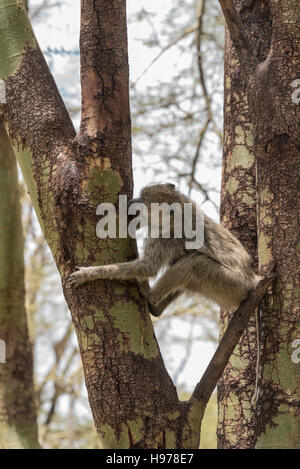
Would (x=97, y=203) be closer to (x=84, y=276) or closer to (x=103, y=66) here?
(x=84, y=276)

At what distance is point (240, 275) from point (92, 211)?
154cm

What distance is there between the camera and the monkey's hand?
141 inches

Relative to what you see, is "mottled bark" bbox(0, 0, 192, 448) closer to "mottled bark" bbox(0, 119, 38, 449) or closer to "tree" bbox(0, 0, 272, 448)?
"tree" bbox(0, 0, 272, 448)

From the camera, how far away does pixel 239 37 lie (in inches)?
163

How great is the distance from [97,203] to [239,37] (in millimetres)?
1552

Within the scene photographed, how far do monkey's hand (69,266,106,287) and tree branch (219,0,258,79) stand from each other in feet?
5.90

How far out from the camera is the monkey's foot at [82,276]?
11.7 feet

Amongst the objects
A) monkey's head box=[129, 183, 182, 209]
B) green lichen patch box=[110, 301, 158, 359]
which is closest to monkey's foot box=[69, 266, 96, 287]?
green lichen patch box=[110, 301, 158, 359]

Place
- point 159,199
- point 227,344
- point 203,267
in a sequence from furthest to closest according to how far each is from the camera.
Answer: point 159,199
point 203,267
point 227,344

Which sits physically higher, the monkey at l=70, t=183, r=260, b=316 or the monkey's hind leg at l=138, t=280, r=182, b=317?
the monkey at l=70, t=183, r=260, b=316

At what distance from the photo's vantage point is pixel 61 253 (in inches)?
147

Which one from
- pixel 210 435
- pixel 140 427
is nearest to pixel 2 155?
pixel 140 427

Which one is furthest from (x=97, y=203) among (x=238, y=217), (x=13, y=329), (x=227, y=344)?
(x=13, y=329)

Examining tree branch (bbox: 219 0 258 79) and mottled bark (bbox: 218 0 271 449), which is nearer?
tree branch (bbox: 219 0 258 79)
